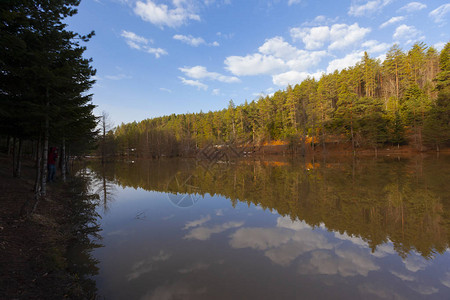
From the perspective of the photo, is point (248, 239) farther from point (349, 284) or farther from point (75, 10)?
point (75, 10)

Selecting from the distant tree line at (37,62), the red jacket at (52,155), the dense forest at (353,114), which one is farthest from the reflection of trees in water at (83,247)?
the dense forest at (353,114)

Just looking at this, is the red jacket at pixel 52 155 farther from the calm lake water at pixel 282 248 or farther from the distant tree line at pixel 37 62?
the calm lake water at pixel 282 248

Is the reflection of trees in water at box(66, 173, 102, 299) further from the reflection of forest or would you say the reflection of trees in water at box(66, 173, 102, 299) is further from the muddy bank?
the reflection of forest

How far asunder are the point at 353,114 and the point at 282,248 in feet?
163

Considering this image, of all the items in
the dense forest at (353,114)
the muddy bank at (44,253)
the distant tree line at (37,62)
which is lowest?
the muddy bank at (44,253)

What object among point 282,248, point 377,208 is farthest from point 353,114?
point 282,248

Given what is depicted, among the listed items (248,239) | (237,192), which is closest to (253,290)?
(248,239)

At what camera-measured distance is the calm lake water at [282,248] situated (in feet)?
12.2

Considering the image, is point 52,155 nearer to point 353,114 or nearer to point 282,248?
point 282,248

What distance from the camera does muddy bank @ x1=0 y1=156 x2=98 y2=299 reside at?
131 inches

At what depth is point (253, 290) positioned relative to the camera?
3643 mm

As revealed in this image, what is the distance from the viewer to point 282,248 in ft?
17.7

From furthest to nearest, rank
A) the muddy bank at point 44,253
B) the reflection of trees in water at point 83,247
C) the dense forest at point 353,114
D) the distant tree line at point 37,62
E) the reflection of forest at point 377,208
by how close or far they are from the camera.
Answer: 1. the dense forest at point 353,114
2. the distant tree line at point 37,62
3. the reflection of forest at point 377,208
4. the reflection of trees in water at point 83,247
5. the muddy bank at point 44,253

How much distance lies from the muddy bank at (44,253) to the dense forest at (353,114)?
46693 mm
